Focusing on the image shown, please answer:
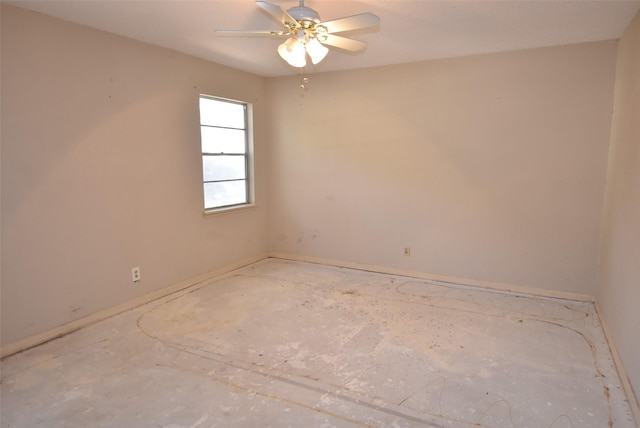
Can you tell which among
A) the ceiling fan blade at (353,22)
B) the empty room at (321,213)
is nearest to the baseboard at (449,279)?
the empty room at (321,213)

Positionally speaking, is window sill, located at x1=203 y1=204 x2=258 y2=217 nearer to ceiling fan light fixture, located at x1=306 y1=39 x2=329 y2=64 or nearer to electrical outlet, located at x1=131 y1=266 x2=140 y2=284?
electrical outlet, located at x1=131 y1=266 x2=140 y2=284

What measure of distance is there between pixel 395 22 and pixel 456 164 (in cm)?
171

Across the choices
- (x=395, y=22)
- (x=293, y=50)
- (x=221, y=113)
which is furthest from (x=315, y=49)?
(x=221, y=113)

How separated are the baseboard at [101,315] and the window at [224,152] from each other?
0.78 meters

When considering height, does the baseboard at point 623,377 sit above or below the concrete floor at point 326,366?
above

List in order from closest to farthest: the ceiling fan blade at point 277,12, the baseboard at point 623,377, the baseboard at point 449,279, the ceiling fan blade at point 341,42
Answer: the ceiling fan blade at point 277,12, the baseboard at point 623,377, the ceiling fan blade at point 341,42, the baseboard at point 449,279

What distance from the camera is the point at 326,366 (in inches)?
99.8

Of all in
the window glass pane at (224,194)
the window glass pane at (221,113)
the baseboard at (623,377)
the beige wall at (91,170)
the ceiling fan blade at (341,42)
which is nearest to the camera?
the baseboard at (623,377)

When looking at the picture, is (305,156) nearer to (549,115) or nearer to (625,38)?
(549,115)

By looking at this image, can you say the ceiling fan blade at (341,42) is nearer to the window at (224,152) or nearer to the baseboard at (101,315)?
the window at (224,152)

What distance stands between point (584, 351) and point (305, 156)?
3459 millimetres

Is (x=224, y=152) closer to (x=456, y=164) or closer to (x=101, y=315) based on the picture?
(x=101, y=315)

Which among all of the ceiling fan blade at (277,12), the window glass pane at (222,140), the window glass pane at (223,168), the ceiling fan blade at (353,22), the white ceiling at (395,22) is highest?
the white ceiling at (395,22)

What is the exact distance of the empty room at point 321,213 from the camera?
7.50 feet
